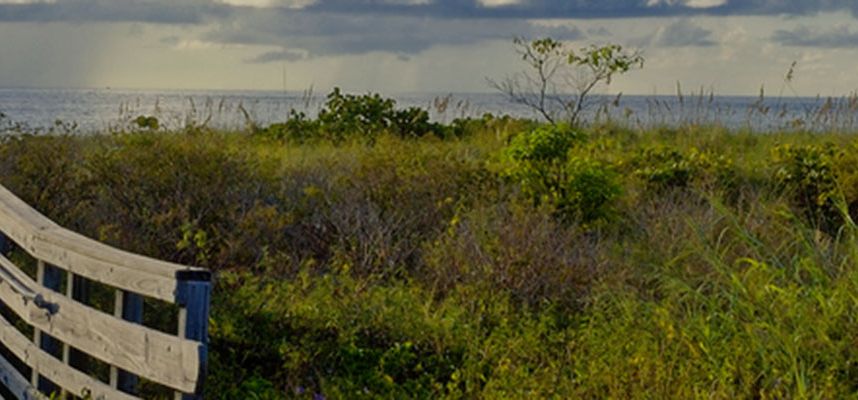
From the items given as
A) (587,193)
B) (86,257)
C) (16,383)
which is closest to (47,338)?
(16,383)

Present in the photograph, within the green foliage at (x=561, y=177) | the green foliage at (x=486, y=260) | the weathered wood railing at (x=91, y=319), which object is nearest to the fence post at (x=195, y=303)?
the weathered wood railing at (x=91, y=319)

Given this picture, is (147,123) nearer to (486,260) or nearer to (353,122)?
(353,122)

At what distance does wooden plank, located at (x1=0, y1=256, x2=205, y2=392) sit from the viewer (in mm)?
5223

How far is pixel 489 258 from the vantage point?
9.54 meters

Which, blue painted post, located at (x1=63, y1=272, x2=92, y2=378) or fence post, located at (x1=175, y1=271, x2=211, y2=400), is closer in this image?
fence post, located at (x1=175, y1=271, x2=211, y2=400)

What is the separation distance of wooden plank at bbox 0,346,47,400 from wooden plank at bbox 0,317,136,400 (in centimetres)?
11

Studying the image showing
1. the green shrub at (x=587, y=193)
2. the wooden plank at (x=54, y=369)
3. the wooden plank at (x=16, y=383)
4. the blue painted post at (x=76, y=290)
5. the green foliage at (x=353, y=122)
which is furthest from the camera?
the green foliage at (x=353, y=122)

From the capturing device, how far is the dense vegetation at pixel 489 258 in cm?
703

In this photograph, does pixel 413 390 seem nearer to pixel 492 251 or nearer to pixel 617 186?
pixel 492 251

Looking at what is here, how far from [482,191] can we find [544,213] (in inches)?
72.9

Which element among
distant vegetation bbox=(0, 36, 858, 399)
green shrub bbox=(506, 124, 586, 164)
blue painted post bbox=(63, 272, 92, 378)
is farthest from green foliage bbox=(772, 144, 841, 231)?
blue painted post bbox=(63, 272, 92, 378)

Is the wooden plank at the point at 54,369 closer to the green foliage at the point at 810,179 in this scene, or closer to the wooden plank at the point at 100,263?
the wooden plank at the point at 100,263

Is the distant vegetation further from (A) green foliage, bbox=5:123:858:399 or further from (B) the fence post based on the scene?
(B) the fence post

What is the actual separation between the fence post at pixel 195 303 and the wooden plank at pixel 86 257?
4 centimetres
